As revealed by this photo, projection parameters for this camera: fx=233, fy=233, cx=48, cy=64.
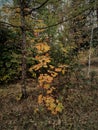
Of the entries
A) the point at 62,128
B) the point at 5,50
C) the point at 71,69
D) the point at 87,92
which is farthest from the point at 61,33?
the point at 62,128

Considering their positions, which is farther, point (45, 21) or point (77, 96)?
point (45, 21)

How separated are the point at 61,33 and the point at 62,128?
568cm

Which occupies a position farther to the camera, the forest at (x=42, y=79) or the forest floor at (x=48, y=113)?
the forest at (x=42, y=79)

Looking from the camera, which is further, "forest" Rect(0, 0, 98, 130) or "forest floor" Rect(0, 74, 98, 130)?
"forest" Rect(0, 0, 98, 130)

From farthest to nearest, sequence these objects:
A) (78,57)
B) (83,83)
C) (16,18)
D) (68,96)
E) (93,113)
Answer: (78,57)
(83,83)
(16,18)
(68,96)
(93,113)

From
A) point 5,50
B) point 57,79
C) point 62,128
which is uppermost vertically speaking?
point 5,50

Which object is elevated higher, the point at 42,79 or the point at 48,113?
the point at 42,79

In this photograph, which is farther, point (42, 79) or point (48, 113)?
point (48, 113)

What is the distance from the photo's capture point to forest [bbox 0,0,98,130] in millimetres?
6387

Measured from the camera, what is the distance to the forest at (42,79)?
21.0 ft

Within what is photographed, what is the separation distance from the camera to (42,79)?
257 inches

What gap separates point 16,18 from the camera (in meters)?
8.27

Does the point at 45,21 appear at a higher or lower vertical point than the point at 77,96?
higher

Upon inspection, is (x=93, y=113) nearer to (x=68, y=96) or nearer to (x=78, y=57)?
(x=68, y=96)
